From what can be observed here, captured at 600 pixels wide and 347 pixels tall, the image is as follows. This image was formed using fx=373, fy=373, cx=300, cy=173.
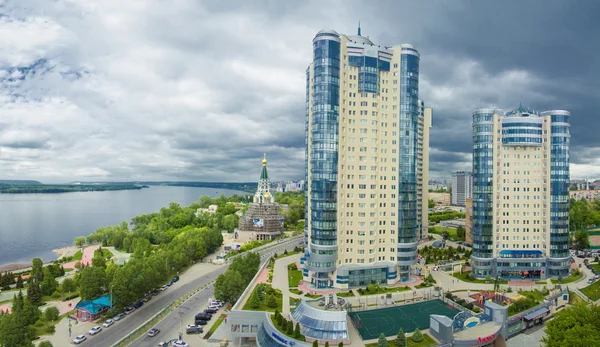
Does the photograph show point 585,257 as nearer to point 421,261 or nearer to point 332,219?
point 421,261

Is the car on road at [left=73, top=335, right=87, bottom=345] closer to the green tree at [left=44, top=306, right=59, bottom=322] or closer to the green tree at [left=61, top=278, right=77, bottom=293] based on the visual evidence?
the green tree at [left=44, top=306, right=59, bottom=322]

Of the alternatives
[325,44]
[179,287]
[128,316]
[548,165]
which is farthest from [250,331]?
[548,165]

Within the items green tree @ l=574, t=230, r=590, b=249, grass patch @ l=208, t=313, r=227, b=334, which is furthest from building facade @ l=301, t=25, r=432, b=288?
green tree @ l=574, t=230, r=590, b=249

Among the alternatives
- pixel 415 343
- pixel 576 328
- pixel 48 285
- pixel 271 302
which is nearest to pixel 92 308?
pixel 48 285

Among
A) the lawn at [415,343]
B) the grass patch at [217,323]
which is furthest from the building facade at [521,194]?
the grass patch at [217,323]

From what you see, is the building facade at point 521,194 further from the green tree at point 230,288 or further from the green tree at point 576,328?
the green tree at point 230,288

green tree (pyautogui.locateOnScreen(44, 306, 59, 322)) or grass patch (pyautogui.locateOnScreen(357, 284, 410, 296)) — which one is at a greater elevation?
grass patch (pyautogui.locateOnScreen(357, 284, 410, 296))
